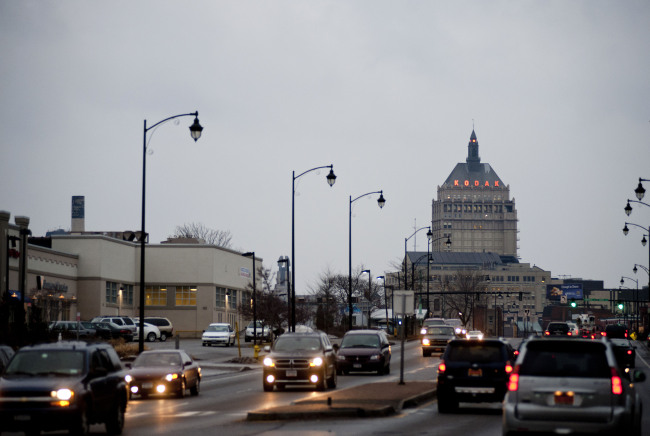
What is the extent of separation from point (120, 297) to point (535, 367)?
7839 cm

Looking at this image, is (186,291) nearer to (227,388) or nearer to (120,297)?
(120,297)

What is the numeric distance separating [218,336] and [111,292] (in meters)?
22.3

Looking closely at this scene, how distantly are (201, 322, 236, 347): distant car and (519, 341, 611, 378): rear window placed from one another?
55.0m

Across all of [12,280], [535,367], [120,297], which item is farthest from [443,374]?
[120,297]

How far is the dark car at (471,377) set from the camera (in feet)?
76.3

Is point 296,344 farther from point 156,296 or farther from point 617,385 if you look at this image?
point 156,296

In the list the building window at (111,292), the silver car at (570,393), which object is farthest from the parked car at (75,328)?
the silver car at (570,393)

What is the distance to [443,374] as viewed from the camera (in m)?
23.2

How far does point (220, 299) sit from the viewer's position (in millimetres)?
97938

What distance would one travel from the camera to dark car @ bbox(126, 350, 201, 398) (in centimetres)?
2875

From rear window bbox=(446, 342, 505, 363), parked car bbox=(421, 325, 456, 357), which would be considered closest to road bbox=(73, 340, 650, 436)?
rear window bbox=(446, 342, 505, 363)

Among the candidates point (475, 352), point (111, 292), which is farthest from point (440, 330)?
point (111, 292)

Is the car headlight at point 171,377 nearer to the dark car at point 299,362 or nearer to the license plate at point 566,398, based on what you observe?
the dark car at point 299,362

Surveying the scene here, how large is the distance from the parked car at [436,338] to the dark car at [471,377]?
31.6 m
